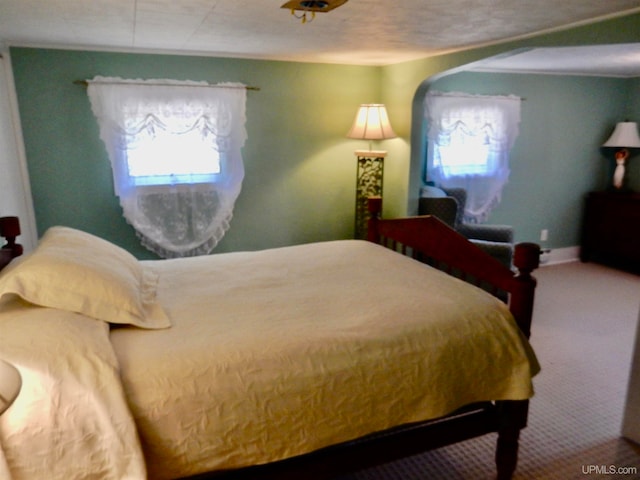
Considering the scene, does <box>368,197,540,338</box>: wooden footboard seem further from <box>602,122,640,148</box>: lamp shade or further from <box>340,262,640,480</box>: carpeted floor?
<box>602,122,640,148</box>: lamp shade

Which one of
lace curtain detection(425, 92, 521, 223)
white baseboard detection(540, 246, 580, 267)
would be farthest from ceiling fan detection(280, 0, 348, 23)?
white baseboard detection(540, 246, 580, 267)

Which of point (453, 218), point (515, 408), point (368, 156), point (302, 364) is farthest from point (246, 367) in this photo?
point (453, 218)

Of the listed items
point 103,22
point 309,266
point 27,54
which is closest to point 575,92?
point 309,266

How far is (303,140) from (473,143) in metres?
1.73

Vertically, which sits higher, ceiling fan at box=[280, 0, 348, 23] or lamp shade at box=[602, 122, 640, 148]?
ceiling fan at box=[280, 0, 348, 23]

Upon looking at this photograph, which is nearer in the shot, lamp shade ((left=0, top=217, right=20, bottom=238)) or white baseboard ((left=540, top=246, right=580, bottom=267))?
lamp shade ((left=0, top=217, right=20, bottom=238))

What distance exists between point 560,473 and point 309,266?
149 cm

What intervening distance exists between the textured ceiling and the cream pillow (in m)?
1.07

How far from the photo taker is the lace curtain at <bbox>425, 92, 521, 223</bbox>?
433 centimetres

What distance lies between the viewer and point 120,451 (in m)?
1.26

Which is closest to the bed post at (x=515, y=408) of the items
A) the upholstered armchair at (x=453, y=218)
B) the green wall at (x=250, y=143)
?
the upholstered armchair at (x=453, y=218)

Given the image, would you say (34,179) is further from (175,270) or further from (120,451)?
(120,451)

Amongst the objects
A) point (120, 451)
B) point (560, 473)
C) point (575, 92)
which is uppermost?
point (575, 92)

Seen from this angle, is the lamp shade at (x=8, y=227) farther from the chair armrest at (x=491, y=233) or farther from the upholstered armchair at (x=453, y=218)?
the chair armrest at (x=491, y=233)
